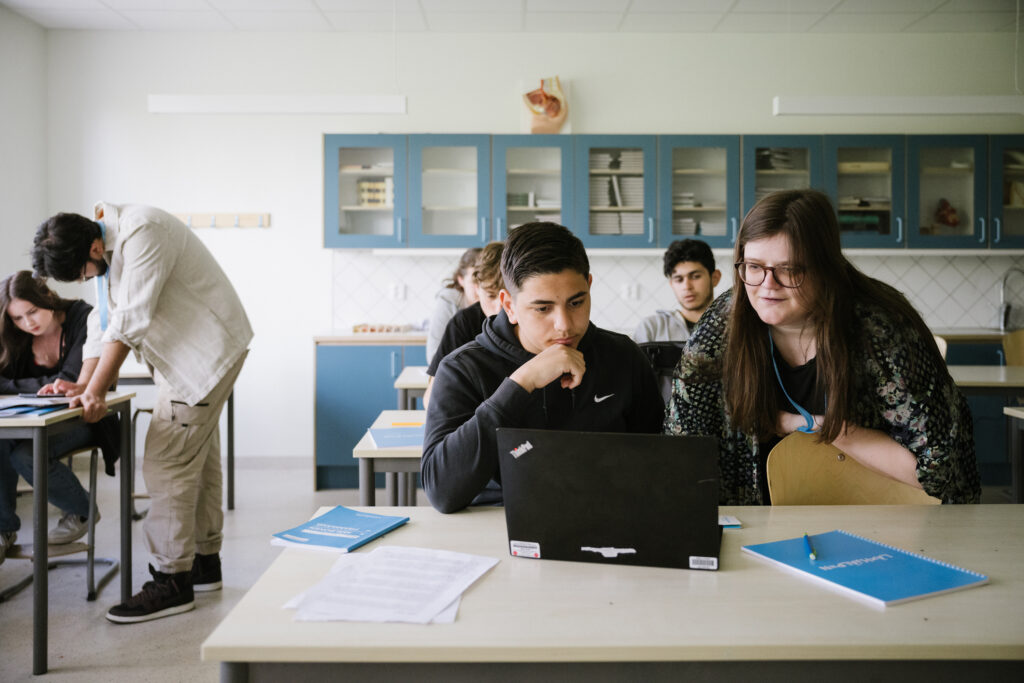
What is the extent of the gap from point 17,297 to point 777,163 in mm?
4336

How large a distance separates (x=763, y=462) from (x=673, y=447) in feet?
2.17

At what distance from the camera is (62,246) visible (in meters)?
2.52

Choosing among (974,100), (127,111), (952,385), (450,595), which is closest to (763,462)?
(952,385)

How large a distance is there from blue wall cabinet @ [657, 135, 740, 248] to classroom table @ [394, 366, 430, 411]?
7.15 feet

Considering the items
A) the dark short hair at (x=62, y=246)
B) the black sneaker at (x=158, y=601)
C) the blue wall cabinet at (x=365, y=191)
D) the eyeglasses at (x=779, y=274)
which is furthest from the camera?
the blue wall cabinet at (x=365, y=191)

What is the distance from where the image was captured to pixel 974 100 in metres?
3.73

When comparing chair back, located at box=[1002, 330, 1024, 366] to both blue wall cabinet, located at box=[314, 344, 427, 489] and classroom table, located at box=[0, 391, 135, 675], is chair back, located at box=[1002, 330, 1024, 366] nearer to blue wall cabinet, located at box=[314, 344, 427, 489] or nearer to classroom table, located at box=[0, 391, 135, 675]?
blue wall cabinet, located at box=[314, 344, 427, 489]

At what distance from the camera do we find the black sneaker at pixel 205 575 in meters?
2.91

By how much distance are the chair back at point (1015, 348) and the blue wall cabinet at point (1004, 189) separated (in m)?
0.92

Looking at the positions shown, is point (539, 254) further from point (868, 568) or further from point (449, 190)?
point (449, 190)

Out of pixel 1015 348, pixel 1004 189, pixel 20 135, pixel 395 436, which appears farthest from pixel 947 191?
pixel 20 135

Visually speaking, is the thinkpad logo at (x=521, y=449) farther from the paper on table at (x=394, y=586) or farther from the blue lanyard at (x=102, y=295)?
the blue lanyard at (x=102, y=295)

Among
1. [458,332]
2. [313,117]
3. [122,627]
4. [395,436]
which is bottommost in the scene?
[122,627]

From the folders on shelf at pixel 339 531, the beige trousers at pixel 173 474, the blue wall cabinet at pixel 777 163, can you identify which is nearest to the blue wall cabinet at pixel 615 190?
the blue wall cabinet at pixel 777 163
